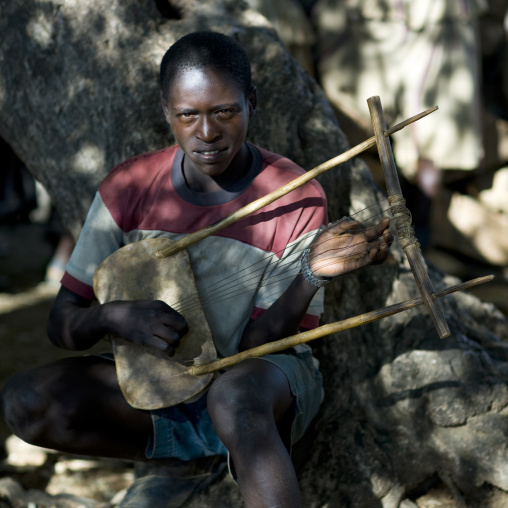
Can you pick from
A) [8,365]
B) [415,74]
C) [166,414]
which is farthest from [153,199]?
[415,74]

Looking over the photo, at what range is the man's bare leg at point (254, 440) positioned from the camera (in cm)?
184

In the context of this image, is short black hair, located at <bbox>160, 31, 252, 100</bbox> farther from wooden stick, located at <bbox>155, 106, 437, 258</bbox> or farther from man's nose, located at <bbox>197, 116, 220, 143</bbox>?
wooden stick, located at <bbox>155, 106, 437, 258</bbox>

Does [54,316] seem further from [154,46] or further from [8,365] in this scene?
[8,365]

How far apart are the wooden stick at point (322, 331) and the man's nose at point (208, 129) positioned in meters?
0.63

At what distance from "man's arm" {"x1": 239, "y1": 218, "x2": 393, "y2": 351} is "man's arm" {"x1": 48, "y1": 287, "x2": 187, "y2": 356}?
0.25 meters

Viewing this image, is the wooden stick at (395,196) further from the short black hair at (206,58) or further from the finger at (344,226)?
the short black hair at (206,58)

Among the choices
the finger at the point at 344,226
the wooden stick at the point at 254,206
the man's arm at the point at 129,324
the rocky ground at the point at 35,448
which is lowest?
the rocky ground at the point at 35,448

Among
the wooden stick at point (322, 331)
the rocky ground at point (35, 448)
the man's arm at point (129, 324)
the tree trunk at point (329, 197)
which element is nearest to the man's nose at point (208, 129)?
the man's arm at point (129, 324)

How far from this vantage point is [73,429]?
2244 mm

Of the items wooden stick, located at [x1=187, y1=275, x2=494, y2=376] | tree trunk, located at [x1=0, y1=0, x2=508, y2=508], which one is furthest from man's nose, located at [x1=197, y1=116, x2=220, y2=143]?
tree trunk, located at [x1=0, y1=0, x2=508, y2=508]

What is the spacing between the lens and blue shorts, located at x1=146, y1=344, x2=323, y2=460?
2.29 meters

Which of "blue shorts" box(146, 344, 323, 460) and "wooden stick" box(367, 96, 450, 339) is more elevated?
"wooden stick" box(367, 96, 450, 339)

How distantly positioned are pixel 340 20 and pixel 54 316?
174 inches

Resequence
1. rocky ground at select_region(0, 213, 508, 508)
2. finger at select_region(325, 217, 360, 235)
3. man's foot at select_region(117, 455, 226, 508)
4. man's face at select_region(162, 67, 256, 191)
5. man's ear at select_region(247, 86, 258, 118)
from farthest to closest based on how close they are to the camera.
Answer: rocky ground at select_region(0, 213, 508, 508), man's foot at select_region(117, 455, 226, 508), man's ear at select_region(247, 86, 258, 118), man's face at select_region(162, 67, 256, 191), finger at select_region(325, 217, 360, 235)
